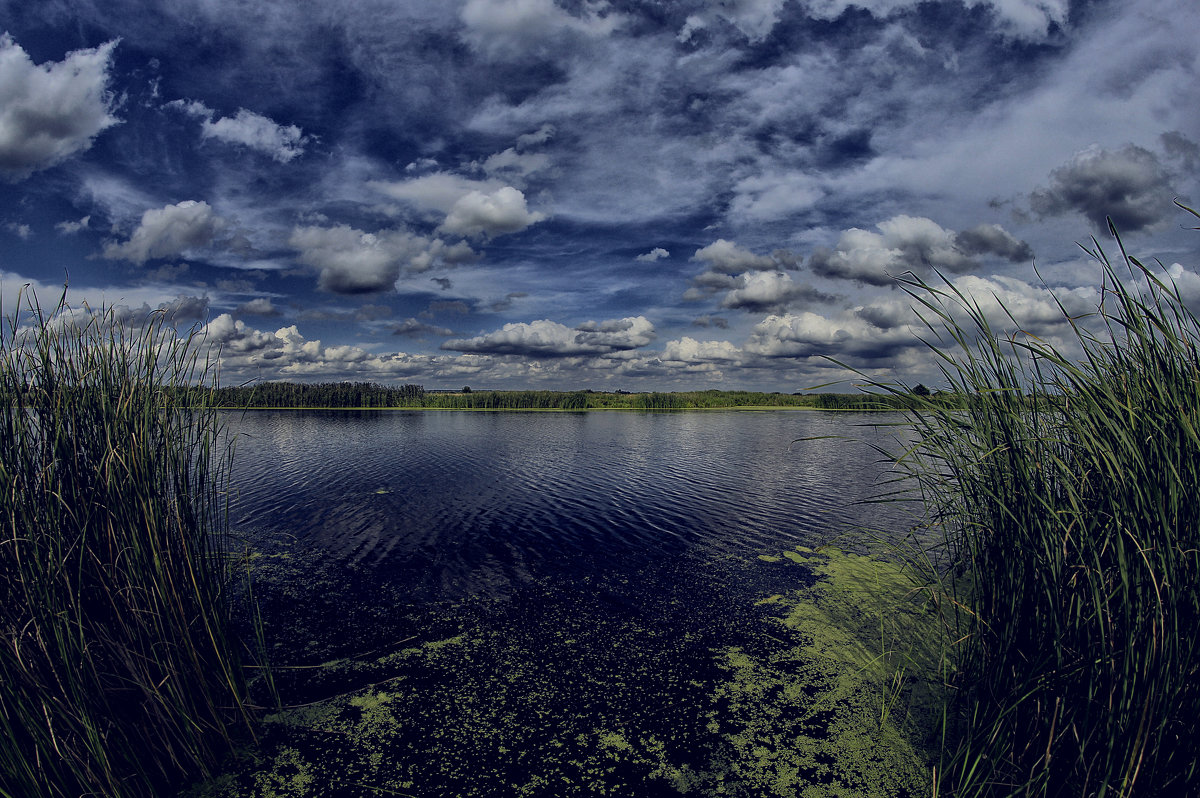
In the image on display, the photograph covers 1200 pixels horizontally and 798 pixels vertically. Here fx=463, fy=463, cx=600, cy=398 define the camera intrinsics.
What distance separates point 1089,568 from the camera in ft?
10.3

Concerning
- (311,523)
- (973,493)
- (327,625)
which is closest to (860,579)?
(973,493)

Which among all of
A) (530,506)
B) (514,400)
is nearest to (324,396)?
(514,400)

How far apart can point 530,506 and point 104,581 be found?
15.6 metres

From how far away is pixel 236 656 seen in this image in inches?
201

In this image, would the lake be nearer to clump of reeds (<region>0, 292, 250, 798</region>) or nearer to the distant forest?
clump of reeds (<region>0, 292, 250, 798</region>)

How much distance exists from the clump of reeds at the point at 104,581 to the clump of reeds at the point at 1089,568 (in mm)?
6839

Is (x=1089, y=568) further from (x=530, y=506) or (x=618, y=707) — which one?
(x=530, y=506)

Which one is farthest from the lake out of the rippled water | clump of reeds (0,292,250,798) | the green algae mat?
clump of reeds (0,292,250,798)

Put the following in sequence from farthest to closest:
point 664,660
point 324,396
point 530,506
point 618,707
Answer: point 324,396 → point 530,506 → point 664,660 → point 618,707

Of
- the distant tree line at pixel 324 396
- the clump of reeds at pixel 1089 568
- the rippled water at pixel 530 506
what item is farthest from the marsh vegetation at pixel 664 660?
the distant tree line at pixel 324 396

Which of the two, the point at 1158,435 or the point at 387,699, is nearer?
the point at 1158,435

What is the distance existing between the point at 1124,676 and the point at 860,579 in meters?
9.07

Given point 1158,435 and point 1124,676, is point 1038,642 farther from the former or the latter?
point 1158,435

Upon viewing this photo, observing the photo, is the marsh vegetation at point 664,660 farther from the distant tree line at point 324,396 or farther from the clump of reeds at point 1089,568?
the distant tree line at point 324,396
